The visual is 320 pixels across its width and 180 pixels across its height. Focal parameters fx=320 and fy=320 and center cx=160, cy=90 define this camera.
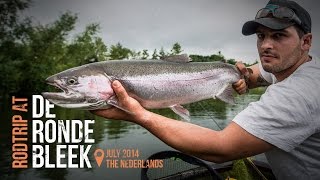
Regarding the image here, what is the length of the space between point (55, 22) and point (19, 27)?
5.82 m

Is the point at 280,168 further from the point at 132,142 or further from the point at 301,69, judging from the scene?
the point at 132,142

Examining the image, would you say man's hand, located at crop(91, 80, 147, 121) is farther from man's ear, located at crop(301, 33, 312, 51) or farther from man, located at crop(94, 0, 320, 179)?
man's ear, located at crop(301, 33, 312, 51)

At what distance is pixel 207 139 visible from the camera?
2223mm

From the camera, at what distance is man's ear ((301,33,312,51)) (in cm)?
262

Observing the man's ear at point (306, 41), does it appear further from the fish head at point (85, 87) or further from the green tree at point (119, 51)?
the green tree at point (119, 51)

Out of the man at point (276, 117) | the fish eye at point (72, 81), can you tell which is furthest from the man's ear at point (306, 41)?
the fish eye at point (72, 81)

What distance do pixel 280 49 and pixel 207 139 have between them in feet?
3.19

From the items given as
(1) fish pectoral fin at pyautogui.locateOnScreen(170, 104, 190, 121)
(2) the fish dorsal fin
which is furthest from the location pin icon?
(2) the fish dorsal fin

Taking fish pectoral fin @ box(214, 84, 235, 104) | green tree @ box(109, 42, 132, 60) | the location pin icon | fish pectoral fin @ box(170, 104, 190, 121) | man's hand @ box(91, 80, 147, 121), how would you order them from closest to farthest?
man's hand @ box(91, 80, 147, 121), fish pectoral fin @ box(170, 104, 190, 121), fish pectoral fin @ box(214, 84, 235, 104), the location pin icon, green tree @ box(109, 42, 132, 60)

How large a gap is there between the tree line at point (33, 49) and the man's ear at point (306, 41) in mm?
22767

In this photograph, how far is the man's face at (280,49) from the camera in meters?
2.54

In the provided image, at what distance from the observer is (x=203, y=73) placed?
9.75ft

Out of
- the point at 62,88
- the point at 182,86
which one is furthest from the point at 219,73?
the point at 62,88

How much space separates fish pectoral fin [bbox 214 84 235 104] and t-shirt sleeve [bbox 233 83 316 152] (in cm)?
94
